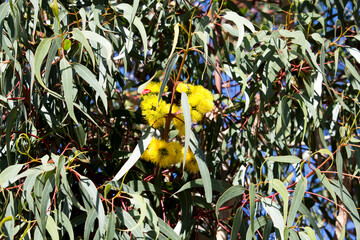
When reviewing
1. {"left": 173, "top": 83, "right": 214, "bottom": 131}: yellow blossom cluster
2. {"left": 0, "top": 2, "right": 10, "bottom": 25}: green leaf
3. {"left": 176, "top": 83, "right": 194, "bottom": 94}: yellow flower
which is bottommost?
{"left": 173, "top": 83, "right": 214, "bottom": 131}: yellow blossom cluster

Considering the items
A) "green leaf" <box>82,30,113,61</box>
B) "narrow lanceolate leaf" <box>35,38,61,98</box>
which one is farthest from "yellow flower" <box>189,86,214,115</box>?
"narrow lanceolate leaf" <box>35,38,61,98</box>

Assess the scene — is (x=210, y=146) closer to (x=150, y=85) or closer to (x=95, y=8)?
(x=150, y=85)

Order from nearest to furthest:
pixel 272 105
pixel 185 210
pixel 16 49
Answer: pixel 16 49 → pixel 185 210 → pixel 272 105

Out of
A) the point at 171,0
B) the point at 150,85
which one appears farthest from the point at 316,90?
the point at 171,0

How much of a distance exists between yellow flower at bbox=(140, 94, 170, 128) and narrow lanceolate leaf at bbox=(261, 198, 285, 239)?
0.91ft

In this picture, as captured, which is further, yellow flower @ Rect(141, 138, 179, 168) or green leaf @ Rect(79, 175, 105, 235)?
yellow flower @ Rect(141, 138, 179, 168)

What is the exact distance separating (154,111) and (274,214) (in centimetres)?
33

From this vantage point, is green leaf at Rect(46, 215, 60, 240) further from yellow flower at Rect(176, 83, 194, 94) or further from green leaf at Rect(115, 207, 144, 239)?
yellow flower at Rect(176, 83, 194, 94)

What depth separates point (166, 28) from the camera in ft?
4.66

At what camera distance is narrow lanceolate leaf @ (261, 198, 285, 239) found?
942 mm

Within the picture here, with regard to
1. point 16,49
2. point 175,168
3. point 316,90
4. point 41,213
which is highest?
point 16,49

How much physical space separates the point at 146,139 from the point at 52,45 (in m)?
0.28

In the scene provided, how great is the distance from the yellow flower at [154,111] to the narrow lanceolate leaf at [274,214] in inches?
11.0

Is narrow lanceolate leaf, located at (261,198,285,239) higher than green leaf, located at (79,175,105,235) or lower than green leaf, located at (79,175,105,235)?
lower
